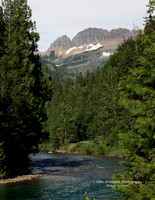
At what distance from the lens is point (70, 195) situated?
23.6 metres

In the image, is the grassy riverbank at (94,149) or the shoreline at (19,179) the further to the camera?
Answer: the grassy riverbank at (94,149)

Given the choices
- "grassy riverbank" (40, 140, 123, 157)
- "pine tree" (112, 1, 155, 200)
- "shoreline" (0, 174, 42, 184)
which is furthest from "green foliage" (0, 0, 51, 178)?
"grassy riverbank" (40, 140, 123, 157)

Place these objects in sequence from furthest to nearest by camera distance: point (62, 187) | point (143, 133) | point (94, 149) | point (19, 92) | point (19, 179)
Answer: point (94, 149) < point (19, 92) < point (19, 179) < point (62, 187) < point (143, 133)

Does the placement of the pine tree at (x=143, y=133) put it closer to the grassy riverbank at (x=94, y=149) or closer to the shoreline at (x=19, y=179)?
the shoreline at (x=19, y=179)

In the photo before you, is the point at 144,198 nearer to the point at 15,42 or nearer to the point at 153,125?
the point at 153,125

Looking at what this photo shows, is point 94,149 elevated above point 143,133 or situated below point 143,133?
below

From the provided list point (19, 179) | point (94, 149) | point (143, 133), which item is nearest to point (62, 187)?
point (19, 179)

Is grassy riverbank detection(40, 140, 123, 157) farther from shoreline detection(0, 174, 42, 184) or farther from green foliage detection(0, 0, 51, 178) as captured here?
shoreline detection(0, 174, 42, 184)

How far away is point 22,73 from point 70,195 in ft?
59.3

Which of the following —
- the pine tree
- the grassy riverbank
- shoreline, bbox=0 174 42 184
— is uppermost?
the pine tree

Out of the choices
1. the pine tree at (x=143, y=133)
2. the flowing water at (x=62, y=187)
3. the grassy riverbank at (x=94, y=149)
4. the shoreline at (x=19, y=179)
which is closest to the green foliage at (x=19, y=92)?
the shoreline at (x=19, y=179)

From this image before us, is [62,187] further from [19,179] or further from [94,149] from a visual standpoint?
[94,149]

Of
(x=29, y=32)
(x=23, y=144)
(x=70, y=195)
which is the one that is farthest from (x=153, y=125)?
(x=29, y=32)

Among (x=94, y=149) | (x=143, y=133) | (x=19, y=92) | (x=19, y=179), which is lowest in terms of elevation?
(x=94, y=149)
